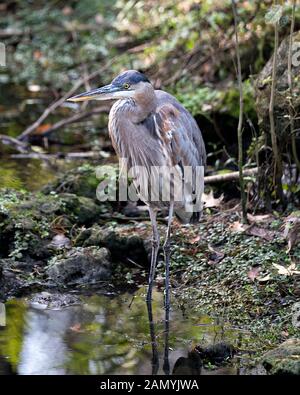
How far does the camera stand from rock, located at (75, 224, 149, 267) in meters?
6.87

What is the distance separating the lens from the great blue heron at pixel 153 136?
6148 mm

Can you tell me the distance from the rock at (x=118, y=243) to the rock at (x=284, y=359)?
2.22m

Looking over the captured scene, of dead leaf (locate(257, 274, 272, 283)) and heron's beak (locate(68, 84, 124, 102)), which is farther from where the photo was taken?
dead leaf (locate(257, 274, 272, 283))

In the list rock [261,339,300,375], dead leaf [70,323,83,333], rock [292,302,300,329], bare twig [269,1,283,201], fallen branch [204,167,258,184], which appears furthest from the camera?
fallen branch [204,167,258,184]

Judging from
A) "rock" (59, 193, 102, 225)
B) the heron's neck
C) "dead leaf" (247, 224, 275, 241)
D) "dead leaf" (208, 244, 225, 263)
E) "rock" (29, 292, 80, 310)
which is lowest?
"rock" (29, 292, 80, 310)

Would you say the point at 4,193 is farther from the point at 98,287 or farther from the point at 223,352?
the point at 223,352

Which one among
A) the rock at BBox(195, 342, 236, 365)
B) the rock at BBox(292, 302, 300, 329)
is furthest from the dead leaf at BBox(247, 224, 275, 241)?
the rock at BBox(195, 342, 236, 365)

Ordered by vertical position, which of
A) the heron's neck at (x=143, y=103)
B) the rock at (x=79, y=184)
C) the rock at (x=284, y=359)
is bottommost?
the rock at (x=284, y=359)

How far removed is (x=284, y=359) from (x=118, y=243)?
2.52 metres

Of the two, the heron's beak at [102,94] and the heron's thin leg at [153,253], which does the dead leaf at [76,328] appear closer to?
the heron's thin leg at [153,253]

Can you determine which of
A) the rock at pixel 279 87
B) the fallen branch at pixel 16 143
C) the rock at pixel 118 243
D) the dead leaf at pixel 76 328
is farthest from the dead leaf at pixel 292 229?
the fallen branch at pixel 16 143

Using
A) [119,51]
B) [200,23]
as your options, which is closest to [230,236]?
[200,23]

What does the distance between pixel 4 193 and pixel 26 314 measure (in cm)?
188

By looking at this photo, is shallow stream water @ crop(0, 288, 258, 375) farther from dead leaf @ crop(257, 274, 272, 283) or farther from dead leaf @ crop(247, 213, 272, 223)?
dead leaf @ crop(247, 213, 272, 223)
